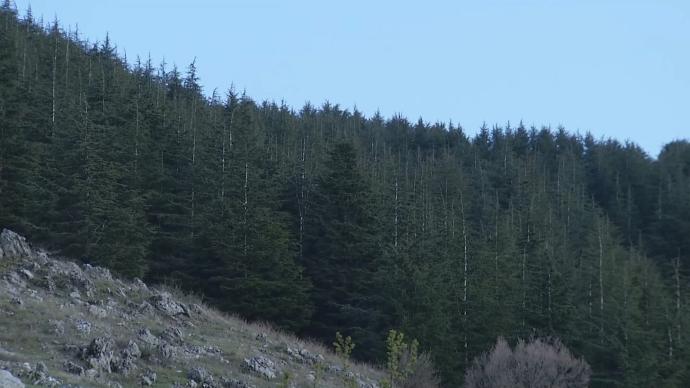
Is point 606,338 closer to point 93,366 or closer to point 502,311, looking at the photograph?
point 502,311

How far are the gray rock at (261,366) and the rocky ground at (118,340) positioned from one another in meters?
0.04

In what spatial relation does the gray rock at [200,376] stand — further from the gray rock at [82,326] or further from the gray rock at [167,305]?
the gray rock at [167,305]

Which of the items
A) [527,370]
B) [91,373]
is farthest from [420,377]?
[91,373]

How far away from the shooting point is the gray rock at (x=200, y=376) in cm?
2094

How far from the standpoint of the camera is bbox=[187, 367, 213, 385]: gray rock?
20.9m

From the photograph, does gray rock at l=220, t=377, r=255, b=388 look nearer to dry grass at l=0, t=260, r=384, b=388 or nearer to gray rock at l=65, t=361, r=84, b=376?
dry grass at l=0, t=260, r=384, b=388

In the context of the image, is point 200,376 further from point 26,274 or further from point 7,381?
point 26,274

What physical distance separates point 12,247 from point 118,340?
29.3 feet

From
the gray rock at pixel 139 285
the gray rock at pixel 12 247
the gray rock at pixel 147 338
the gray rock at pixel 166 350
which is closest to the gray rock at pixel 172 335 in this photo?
the gray rock at pixel 147 338

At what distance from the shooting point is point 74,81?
185 ft

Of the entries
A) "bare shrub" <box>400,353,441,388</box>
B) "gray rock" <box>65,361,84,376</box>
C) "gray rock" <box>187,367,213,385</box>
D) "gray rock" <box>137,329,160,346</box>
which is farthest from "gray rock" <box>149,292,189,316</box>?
"gray rock" <box>65,361,84,376</box>

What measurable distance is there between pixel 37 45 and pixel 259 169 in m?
34.7

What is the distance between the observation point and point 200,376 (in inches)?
829

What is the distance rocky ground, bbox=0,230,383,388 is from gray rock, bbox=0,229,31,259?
39 millimetres
